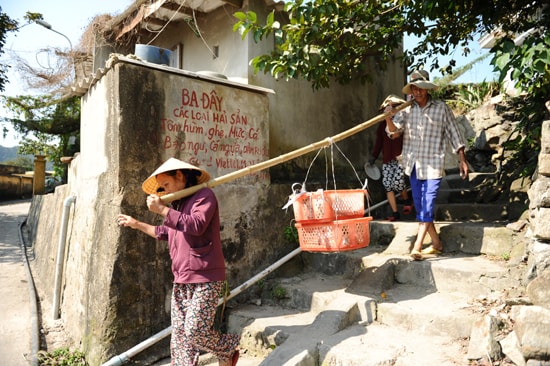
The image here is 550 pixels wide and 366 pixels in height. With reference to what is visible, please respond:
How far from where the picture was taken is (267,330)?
401cm

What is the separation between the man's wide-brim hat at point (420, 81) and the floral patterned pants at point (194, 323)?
3.30m

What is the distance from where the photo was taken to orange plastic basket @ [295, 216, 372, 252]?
11.5ft

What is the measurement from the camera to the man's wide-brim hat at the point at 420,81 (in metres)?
4.61

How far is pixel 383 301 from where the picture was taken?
13.2 ft

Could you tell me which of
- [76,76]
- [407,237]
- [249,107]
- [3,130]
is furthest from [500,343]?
[3,130]

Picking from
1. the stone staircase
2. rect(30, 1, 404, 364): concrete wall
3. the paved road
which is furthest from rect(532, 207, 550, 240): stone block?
the paved road

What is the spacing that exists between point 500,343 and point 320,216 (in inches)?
68.9

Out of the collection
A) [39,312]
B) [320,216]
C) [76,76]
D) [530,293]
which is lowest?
[39,312]

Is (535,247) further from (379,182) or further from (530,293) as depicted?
(379,182)

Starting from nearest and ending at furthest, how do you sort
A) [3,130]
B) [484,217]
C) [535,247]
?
[535,247] < [484,217] < [3,130]

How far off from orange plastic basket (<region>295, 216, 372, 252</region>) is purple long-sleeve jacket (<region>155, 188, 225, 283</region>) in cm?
87

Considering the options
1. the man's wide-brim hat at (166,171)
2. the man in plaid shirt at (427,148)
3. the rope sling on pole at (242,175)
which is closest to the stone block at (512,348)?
the man in plaid shirt at (427,148)

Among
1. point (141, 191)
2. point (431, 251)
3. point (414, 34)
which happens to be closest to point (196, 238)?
point (141, 191)

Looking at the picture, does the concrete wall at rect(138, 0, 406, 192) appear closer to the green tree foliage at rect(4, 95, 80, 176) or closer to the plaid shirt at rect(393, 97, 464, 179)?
the plaid shirt at rect(393, 97, 464, 179)
